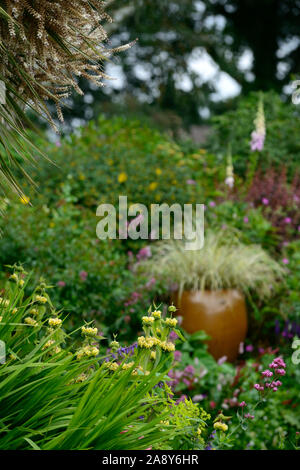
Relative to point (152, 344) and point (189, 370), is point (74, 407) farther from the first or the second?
point (189, 370)

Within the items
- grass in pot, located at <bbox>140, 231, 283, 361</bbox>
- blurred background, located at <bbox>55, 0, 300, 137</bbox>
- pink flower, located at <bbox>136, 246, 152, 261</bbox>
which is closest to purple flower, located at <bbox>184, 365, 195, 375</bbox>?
grass in pot, located at <bbox>140, 231, 283, 361</bbox>

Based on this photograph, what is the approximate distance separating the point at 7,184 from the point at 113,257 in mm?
2752

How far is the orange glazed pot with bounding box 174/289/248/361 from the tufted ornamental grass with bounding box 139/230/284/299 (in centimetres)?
9

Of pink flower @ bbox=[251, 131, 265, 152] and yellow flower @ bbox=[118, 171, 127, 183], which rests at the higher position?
pink flower @ bbox=[251, 131, 265, 152]

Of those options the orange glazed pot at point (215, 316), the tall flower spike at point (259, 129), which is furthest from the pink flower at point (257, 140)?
the orange glazed pot at point (215, 316)

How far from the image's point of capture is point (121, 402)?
1.68 meters

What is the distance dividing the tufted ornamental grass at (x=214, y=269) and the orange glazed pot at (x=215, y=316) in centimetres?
9

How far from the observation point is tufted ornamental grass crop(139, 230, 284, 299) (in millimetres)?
4668

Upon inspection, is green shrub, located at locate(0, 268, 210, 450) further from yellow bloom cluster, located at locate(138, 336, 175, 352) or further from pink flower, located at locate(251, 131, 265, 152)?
pink flower, located at locate(251, 131, 265, 152)

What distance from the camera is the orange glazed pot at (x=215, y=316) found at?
4535 millimetres

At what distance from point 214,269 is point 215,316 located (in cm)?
42

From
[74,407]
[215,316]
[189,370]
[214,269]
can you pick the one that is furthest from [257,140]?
[74,407]

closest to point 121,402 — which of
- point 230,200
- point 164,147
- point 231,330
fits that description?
point 231,330
